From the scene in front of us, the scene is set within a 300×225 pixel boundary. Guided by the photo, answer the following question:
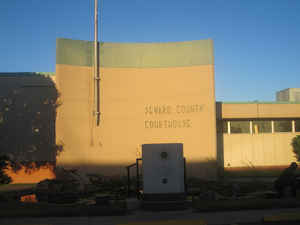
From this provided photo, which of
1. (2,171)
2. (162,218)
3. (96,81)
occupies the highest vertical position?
(96,81)

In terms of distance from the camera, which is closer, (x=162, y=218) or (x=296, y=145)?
(x=162, y=218)

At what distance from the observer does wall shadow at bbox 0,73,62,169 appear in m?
20.7

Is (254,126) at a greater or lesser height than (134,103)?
lesser

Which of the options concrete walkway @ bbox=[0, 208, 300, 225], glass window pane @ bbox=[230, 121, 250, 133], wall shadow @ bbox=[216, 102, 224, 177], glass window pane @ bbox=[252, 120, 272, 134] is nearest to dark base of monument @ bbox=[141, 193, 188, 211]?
concrete walkway @ bbox=[0, 208, 300, 225]

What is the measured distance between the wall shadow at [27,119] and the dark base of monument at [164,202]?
1189 cm

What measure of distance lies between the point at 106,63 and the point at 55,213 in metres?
11.6

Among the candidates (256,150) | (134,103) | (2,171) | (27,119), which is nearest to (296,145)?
(256,150)

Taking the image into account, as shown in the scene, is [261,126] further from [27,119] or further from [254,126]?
[27,119]

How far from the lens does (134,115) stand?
19.1 meters

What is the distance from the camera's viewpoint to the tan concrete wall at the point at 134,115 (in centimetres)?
1845

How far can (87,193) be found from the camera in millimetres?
13828

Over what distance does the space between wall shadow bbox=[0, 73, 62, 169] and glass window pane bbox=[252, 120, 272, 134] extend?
1452cm

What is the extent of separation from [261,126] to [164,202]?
16347 mm

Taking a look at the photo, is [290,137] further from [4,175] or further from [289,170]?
[4,175]
